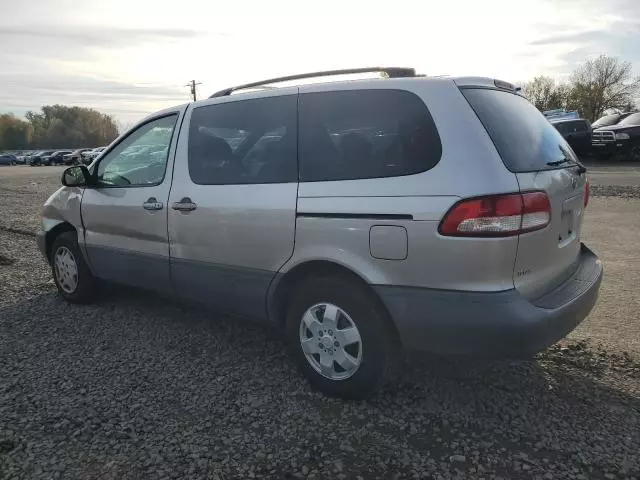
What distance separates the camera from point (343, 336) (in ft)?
10.4

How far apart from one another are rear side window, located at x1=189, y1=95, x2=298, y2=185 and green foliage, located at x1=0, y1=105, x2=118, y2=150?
4161 inches

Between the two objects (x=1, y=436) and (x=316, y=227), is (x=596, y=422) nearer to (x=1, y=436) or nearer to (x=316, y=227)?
(x=316, y=227)

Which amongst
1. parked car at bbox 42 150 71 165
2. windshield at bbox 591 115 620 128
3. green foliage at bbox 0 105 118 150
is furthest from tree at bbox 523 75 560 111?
green foliage at bbox 0 105 118 150

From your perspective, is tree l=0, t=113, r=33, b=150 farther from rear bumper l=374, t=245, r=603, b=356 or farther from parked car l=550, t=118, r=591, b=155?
rear bumper l=374, t=245, r=603, b=356

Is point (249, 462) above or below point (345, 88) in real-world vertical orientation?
below

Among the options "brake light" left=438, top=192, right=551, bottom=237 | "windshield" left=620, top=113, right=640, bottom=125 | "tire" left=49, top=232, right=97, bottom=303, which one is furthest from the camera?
"windshield" left=620, top=113, right=640, bottom=125

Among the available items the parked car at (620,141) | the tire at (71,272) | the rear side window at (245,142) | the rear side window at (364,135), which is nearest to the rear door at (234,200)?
the rear side window at (245,142)

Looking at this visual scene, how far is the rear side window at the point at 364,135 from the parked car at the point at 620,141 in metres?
22.4

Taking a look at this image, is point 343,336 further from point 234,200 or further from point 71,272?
point 71,272

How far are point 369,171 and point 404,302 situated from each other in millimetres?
739

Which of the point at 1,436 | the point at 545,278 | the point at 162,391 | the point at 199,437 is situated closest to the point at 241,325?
the point at 162,391

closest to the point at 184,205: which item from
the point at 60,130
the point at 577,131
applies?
the point at 577,131

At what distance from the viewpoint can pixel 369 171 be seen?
3033 mm

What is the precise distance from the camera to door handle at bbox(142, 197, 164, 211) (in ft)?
13.3
